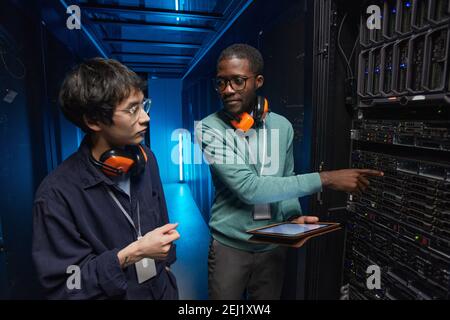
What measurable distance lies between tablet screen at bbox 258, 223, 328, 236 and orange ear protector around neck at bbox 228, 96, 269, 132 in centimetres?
46

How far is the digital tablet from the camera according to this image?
3.30 feet

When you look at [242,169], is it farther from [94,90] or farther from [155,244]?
[94,90]

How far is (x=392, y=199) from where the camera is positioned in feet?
3.23

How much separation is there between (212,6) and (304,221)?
6.88 feet

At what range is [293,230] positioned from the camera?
3.60ft

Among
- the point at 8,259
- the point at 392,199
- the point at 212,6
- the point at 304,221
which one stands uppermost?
the point at 212,6

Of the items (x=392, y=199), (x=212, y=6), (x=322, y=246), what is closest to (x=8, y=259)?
(x=322, y=246)

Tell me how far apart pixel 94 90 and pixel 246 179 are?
2.18 feet

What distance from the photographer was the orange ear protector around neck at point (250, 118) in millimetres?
1260

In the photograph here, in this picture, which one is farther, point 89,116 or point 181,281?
point 181,281

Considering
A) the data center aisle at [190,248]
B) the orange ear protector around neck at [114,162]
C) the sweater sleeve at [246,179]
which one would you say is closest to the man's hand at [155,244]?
Answer: the orange ear protector around neck at [114,162]

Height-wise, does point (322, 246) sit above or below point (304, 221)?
below
